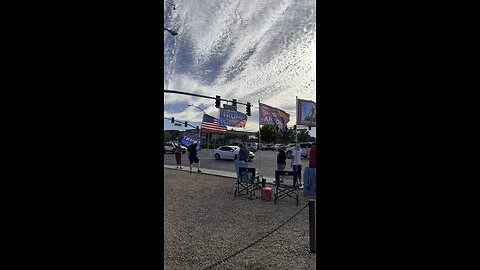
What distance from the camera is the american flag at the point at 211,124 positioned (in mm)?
13164

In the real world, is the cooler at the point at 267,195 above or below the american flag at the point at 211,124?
below

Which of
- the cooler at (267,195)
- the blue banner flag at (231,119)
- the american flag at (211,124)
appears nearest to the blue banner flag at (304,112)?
the blue banner flag at (231,119)

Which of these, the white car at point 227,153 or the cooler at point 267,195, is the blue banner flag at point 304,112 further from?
the white car at point 227,153

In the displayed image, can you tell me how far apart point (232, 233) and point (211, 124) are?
30.5 feet

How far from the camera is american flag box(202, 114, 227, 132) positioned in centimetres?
1316

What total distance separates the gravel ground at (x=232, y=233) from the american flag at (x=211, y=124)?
6.02 m

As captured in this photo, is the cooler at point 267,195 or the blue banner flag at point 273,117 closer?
the cooler at point 267,195

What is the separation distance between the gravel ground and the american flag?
602 centimetres

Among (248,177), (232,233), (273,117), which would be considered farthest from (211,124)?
(232,233)

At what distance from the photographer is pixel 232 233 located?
14.8 ft

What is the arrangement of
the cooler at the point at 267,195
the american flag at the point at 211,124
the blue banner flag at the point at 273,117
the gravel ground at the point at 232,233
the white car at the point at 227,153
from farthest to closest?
the white car at the point at 227,153 < the american flag at the point at 211,124 < the blue banner flag at the point at 273,117 < the cooler at the point at 267,195 < the gravel ground at the point at 232,233
